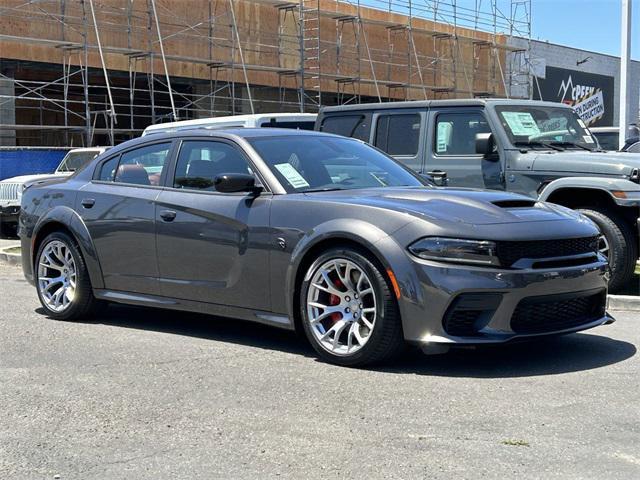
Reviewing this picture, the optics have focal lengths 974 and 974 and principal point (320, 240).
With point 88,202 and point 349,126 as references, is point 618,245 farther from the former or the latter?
point 88,202

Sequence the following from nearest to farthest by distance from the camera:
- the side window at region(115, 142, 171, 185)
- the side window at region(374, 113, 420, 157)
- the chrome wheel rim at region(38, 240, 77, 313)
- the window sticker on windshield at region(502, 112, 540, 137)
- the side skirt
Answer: the side skirt
the side window at region(115, 142, 171, 185)
the chrome wheel rim at region(38, 240, 77, 313)
the window sticker on windshield at region(502, 112, 540, 137)
the side window at region(374, 113, 420, 157)

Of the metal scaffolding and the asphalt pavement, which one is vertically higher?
the metal scaffolding

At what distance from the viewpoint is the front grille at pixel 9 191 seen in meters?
17.5

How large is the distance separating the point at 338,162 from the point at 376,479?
11.2 ft

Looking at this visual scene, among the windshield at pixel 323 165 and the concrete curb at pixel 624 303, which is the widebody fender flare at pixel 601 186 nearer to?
the concrete curb at pixel 624 303

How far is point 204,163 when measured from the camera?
7145 millimetres

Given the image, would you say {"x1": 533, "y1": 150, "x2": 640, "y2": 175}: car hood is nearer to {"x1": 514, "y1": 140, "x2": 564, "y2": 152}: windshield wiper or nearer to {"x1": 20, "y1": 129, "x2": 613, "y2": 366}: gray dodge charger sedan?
{"x1": 514, "y1": 140, "x2": 564, "y2": 152}: windshield wiper

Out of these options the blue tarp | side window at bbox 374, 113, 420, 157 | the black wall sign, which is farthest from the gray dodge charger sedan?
the black wall sign

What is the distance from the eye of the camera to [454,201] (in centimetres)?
608

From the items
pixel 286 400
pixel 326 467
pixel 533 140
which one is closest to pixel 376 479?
pixel 326 467

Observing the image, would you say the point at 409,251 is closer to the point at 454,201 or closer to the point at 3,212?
the point at 454,201

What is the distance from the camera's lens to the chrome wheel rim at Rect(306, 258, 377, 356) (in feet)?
19.5

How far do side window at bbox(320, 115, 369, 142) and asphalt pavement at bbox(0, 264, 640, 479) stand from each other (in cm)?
464

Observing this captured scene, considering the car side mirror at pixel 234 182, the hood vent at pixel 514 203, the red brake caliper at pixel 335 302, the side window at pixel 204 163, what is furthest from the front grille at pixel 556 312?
the side window at pixel 204 163
